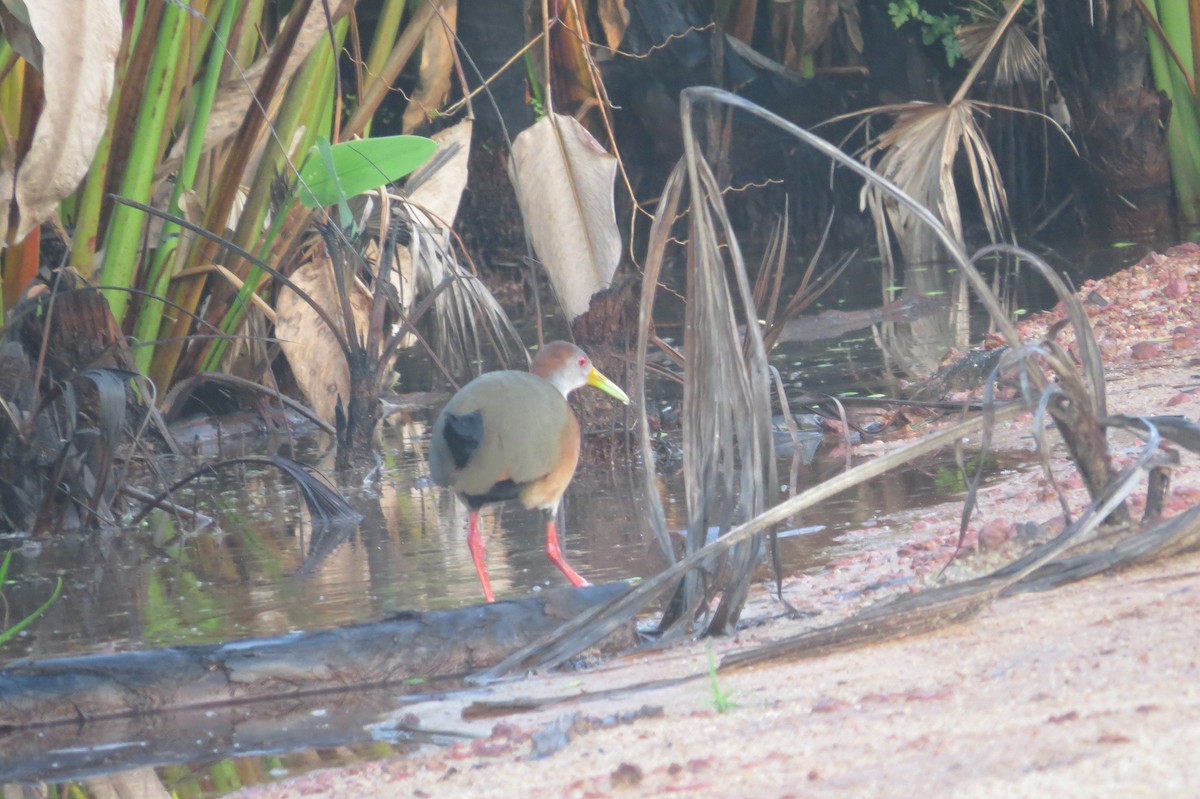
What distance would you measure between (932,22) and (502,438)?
1225 cm

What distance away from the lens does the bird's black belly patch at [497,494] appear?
4480mm

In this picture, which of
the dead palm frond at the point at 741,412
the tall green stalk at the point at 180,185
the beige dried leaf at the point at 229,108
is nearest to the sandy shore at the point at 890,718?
the dead palm frond at the point at 741,412

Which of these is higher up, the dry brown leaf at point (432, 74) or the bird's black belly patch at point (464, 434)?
the dry brown leaf at point (432, 74)

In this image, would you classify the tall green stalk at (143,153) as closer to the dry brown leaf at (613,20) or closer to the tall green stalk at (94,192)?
the tall green stalk at (94,192)

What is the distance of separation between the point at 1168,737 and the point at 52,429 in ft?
14.7

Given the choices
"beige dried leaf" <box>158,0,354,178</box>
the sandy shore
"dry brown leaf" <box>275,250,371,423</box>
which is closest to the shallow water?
the sandy shore

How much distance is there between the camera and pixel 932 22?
15312 millimetres

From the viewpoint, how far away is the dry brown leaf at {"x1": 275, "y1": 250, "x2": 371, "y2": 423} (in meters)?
6.84

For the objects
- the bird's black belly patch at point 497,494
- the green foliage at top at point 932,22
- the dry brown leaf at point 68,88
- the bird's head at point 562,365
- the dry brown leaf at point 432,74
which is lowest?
the bird's black belly patch at point 497,494

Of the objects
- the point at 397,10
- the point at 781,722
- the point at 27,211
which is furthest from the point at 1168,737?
the point at 397,10

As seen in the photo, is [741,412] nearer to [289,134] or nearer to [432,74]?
[289,134]

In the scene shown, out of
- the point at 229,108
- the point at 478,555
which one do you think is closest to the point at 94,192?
the point at 229,108

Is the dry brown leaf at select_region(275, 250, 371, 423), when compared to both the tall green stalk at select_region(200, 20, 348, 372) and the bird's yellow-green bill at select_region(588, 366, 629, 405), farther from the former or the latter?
the bird's yellow-green bill at select_region(588, 366, 629, 405)

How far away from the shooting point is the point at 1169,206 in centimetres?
1337
